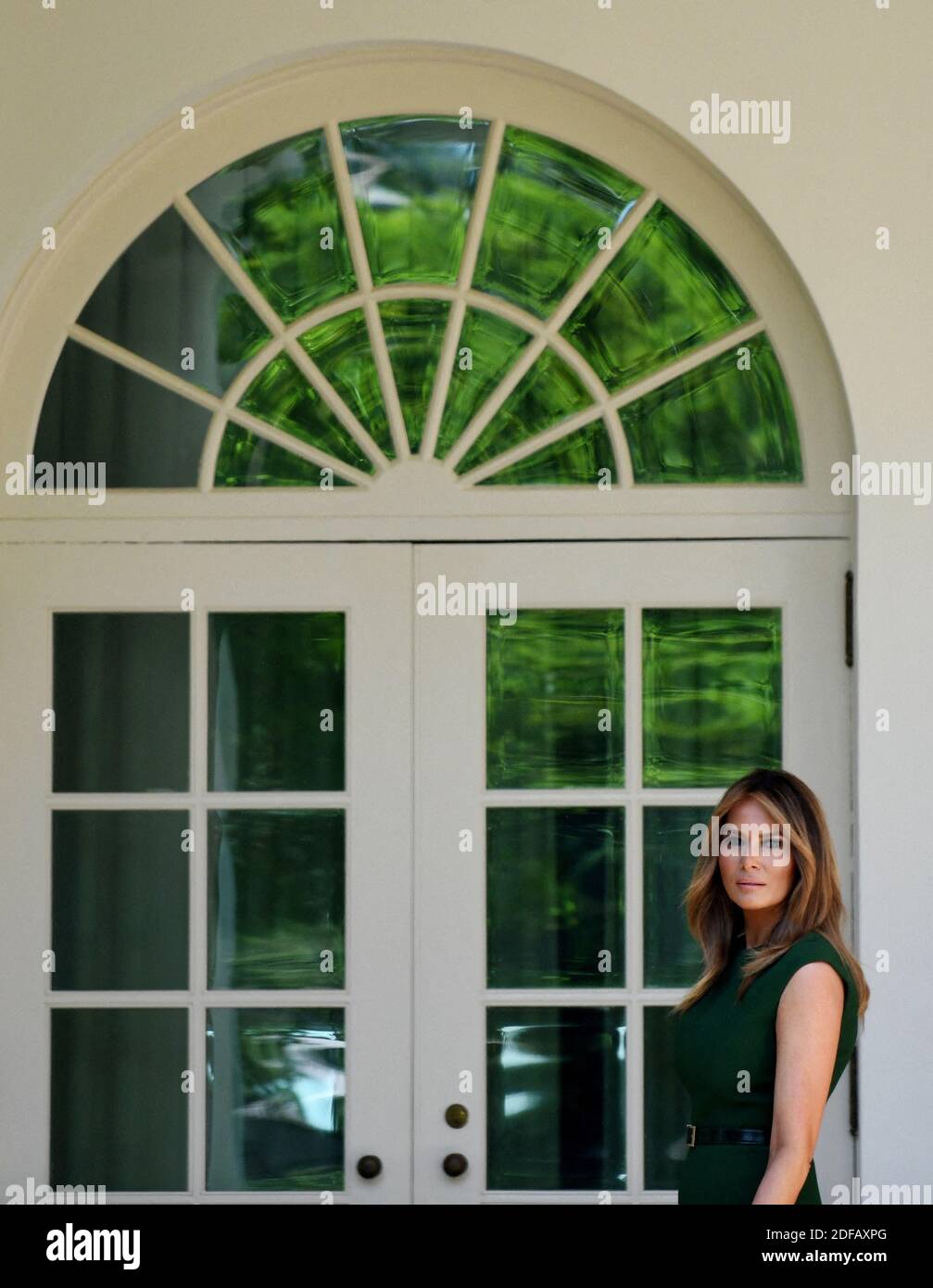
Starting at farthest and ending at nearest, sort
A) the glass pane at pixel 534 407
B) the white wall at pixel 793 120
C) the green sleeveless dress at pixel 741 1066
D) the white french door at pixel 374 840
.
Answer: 1. the glass pane at pixel 534 407
2. the white french door at pixel 374 840
3. the white wall at pixel 793 120
4. the green sleeveless dress at pixel 741 1066

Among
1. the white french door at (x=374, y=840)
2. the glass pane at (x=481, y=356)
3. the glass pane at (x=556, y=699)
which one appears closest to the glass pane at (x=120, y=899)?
the white french door at (x=374, y=840)

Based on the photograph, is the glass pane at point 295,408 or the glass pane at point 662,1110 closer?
the glass pane at point 662,1110

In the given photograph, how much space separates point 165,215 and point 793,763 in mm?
1889

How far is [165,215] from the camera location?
332 centimetres

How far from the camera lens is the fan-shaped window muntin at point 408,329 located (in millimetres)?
3297

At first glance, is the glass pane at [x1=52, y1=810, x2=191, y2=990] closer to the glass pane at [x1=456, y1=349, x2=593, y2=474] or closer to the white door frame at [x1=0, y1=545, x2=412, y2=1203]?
the white door frame at [x1=0, y1=545, x2=412, y2=1203]

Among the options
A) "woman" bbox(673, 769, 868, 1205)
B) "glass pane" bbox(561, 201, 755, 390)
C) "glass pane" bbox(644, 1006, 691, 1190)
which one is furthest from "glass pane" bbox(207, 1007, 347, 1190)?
"glass pane" bbox(561, 201, 755, 390)

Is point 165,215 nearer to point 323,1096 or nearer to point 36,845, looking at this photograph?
point 36,845

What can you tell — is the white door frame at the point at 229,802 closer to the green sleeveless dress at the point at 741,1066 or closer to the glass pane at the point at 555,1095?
the glass pane at the point at 555,1095

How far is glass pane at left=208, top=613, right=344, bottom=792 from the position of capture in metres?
3.26

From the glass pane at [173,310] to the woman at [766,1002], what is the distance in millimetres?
1736

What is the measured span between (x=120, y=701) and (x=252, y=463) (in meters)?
0.62

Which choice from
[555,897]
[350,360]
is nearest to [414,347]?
[350,360]

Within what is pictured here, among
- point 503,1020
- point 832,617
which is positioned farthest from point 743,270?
point 503,1020
